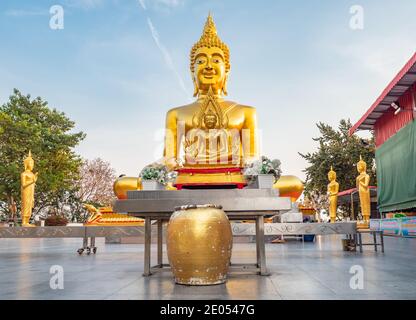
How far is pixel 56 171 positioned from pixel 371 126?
1639 centimetres

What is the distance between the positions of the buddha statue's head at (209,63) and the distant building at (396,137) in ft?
22.9

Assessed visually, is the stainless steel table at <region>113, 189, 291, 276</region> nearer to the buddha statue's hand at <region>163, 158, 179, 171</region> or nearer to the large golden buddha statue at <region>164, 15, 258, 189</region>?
the buddha statue's hand at <region>163, 158, 179, 171</region>

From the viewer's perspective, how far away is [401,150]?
16.2 m

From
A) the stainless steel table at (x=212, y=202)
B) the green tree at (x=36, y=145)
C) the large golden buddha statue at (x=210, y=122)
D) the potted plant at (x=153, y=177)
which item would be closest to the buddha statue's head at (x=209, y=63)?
the large golden buddha statue at (x=210, y=122)

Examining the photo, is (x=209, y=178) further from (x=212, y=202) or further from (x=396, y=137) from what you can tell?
(x=396, y=137)

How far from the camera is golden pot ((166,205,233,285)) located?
12.4ft

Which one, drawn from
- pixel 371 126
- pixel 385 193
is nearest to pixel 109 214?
pixel 385 193

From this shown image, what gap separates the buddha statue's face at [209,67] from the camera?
8109 millimetres

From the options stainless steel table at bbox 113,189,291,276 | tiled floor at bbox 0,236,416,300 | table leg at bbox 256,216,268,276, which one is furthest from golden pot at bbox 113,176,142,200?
table leg at bbox 256,216,268,276

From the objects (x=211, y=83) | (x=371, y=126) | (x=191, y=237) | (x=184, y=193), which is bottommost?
(x=191, y=237)

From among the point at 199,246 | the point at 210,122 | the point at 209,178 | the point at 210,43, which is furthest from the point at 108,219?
the point at 199,246

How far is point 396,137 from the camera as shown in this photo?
1672cm

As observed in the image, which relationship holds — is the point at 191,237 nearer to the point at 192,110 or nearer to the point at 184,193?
the point at 184,193
